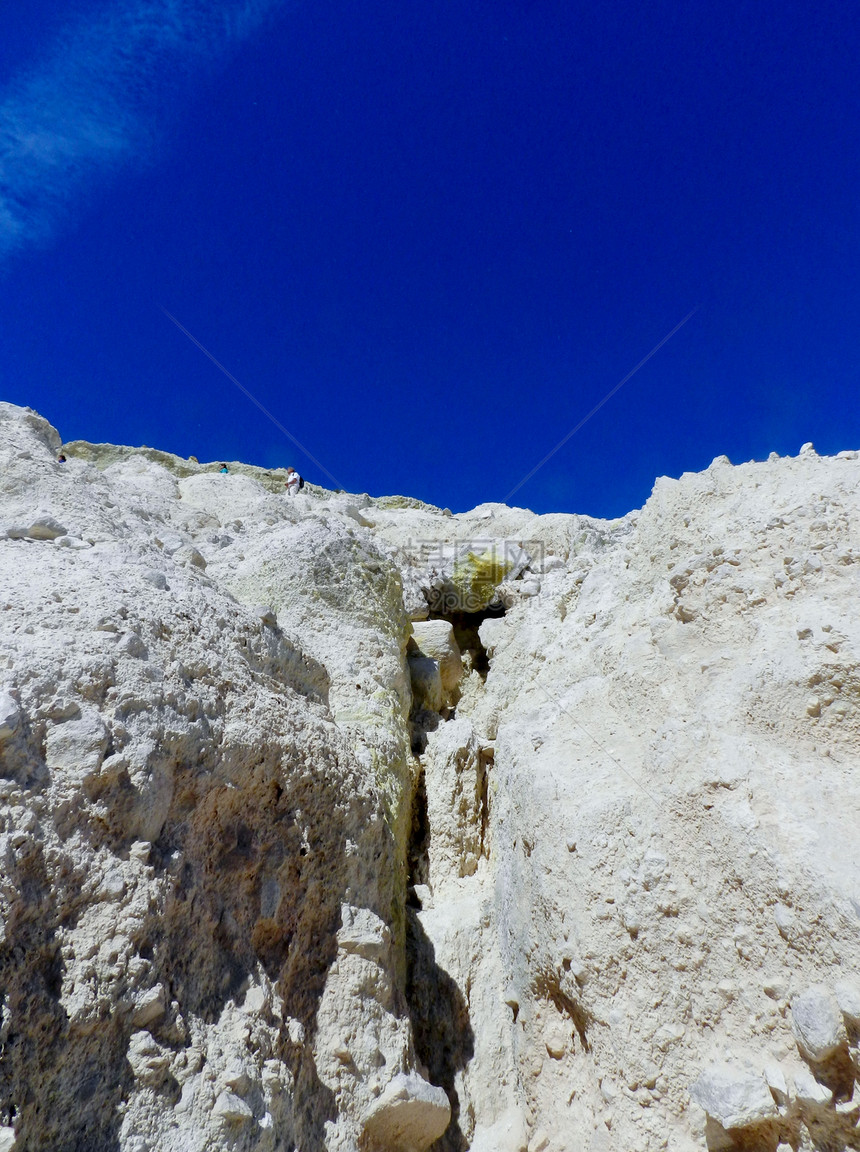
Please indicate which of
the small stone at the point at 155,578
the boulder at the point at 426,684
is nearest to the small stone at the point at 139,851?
the small stone at the point at 155,578

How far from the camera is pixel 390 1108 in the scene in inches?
117

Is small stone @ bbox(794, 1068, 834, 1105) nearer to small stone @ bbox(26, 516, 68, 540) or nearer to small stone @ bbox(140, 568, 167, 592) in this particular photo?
small stone @ bbox(140, 568, 167, 592)

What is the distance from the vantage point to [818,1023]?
7.75ft

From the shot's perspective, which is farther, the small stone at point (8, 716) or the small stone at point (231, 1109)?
the small stone at point (8, 716)

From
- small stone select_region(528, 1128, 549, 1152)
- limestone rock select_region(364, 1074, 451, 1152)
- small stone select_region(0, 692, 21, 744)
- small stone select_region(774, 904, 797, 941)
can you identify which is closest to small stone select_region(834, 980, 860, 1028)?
small stone select_region(774, 904, 797, 941)

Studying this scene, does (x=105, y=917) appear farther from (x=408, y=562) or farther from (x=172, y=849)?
(x=408, y=562)

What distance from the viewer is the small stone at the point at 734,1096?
2455 millimetres

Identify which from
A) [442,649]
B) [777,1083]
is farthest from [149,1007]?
[442,649]

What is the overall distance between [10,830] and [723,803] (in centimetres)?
334

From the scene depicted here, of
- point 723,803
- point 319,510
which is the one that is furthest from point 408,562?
point 723,803

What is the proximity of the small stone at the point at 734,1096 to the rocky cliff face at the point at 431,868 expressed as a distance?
0.01 m

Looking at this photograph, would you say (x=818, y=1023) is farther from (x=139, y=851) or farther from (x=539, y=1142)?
(x=139, y=851)

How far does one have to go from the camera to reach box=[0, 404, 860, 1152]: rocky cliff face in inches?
96.4

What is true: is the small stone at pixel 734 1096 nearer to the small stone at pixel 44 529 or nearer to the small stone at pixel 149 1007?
the small stone at pixel 149 1007
